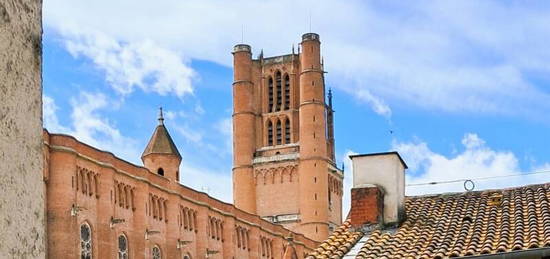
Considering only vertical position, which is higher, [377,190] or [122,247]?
[122,247]

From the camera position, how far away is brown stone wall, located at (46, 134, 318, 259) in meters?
37.4

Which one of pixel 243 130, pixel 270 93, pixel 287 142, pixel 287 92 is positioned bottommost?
pixel 287 142

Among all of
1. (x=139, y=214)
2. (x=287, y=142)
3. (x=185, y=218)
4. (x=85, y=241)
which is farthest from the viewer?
(x=287, y=142)

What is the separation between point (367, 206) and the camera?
473 inches

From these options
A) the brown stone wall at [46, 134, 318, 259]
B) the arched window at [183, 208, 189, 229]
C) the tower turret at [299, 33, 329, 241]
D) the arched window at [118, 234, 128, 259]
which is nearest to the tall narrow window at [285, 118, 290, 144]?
the tower turret at [299, 33, 329, 241]

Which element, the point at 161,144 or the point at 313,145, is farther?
the point at 313,145

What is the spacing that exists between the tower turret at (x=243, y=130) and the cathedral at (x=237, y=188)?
0.07 meters

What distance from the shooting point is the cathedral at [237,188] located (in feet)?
126

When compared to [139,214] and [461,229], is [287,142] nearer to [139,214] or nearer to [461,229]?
[139,214]

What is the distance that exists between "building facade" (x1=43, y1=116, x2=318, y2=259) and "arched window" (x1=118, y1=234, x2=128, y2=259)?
41 millimetres

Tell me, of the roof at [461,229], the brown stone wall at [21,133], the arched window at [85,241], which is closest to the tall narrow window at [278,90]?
the arched window at [85,241]

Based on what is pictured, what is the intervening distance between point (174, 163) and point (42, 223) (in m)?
51.5

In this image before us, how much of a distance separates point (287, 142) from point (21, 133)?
68458mm

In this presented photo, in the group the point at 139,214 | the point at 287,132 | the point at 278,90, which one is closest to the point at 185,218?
the point at 139,214
